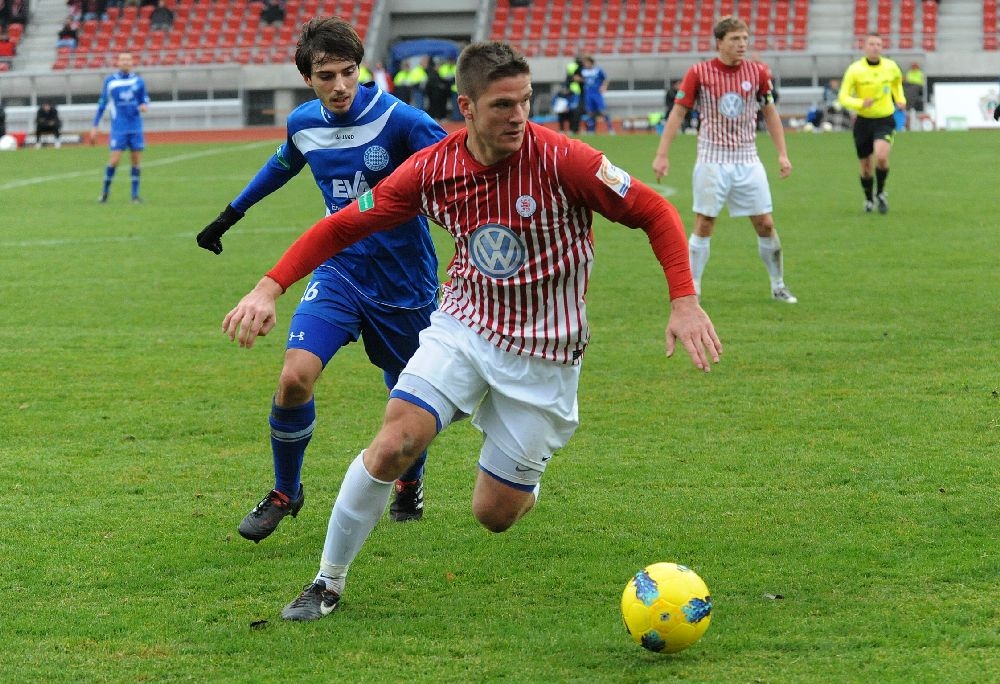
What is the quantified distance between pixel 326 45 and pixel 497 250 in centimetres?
140

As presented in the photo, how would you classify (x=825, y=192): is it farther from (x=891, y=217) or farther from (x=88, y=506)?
(x=88, y=506)

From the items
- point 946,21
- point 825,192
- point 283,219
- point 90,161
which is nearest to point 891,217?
point 825,192

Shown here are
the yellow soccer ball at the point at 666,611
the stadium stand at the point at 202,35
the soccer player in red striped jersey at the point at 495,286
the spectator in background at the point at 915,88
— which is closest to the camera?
the yellow soccer ball at the point at 666,611

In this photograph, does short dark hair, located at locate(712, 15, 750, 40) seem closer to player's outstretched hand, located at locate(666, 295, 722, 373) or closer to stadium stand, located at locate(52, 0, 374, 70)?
player's outstretched hand, located at locate(666, 295, 722, 373)

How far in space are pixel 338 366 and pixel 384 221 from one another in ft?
15.2

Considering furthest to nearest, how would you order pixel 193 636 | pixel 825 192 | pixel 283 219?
pixel 825 192 → pixel 283 219 → pixel 193 636

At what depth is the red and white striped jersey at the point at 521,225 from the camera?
4484 mm

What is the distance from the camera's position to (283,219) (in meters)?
18.1

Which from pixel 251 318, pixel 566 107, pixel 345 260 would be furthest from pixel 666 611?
pixel 566 107

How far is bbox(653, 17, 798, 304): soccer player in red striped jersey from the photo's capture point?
35.5 feet

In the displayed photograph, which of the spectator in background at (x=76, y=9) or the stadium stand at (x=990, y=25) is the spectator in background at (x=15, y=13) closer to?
the spectator in background at (x=76, y=9)

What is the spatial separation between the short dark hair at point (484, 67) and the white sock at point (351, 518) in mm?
1248

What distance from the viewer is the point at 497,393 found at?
4.74 meters

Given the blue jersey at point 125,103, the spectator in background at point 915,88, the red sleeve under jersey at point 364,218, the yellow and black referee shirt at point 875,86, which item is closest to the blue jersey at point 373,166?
the red sleeve under jersey at point 364,218
